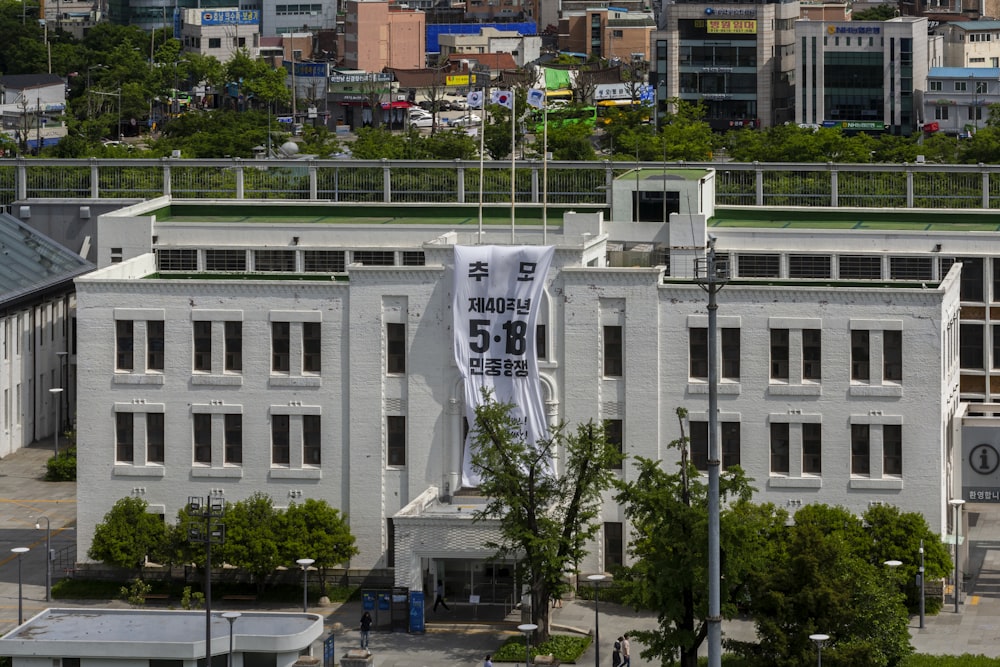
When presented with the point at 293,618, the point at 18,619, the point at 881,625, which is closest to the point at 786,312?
the point at 881,625

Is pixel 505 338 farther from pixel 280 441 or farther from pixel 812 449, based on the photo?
pixel 812 449

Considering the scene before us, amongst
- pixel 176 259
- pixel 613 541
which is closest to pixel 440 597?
pixel 613 541

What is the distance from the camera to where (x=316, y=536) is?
4043 inches

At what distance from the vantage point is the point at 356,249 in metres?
→ 127

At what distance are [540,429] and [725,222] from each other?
3041cm

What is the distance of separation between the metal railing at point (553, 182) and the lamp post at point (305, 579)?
3754 centimetres

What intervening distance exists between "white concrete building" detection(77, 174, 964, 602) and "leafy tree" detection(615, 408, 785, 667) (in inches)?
446

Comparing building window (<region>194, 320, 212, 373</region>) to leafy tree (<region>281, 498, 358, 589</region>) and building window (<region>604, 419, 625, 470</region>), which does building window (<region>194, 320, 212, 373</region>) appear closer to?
leafy tree (<region>281, 498, 358, 589</region>)

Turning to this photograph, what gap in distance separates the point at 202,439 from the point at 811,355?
26.6 metres

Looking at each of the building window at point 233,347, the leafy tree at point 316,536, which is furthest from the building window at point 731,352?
the building window at point 233,347

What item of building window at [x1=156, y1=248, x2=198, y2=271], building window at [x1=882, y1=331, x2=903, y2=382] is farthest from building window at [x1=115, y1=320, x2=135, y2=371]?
building window at [x1=882, y1=331, x2=903, y2=382]

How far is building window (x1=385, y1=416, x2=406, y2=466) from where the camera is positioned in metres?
105

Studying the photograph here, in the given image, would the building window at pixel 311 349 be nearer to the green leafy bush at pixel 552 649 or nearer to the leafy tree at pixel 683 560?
the green leafy bush at pixel 552 649

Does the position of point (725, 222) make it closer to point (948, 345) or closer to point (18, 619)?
point (948, 345)
